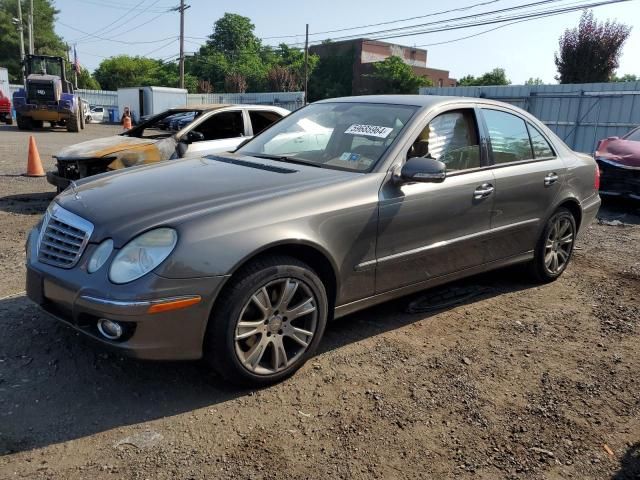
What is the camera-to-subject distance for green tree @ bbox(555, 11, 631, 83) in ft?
103

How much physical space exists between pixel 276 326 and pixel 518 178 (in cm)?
243

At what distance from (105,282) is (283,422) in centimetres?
113

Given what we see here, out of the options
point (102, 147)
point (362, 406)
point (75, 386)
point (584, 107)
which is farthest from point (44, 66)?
point (362, 406)

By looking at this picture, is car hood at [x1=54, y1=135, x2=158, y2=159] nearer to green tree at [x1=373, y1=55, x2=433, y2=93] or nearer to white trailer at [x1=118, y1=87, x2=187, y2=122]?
white trailer at [x1=118, y1=87, x2=187, y2=122]

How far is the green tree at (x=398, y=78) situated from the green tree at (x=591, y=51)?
65.1 feet

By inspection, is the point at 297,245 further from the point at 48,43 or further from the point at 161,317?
the point at 48,43

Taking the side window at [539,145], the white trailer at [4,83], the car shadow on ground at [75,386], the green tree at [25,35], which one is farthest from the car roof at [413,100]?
the green tree at [25,35]

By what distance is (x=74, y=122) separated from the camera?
23.5 metres

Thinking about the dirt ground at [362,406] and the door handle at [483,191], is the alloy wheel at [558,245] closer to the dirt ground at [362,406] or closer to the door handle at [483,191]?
the dirt ground at [362,406]

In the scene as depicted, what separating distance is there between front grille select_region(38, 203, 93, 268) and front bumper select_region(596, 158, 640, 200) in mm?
8200

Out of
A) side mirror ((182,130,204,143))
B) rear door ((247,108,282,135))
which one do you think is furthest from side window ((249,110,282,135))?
side mirror ((182,130,204,143))

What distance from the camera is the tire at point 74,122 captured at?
23.3 meters

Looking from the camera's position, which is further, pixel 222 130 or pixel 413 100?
pixel 222 130

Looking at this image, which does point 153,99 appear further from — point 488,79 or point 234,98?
point 488,79
